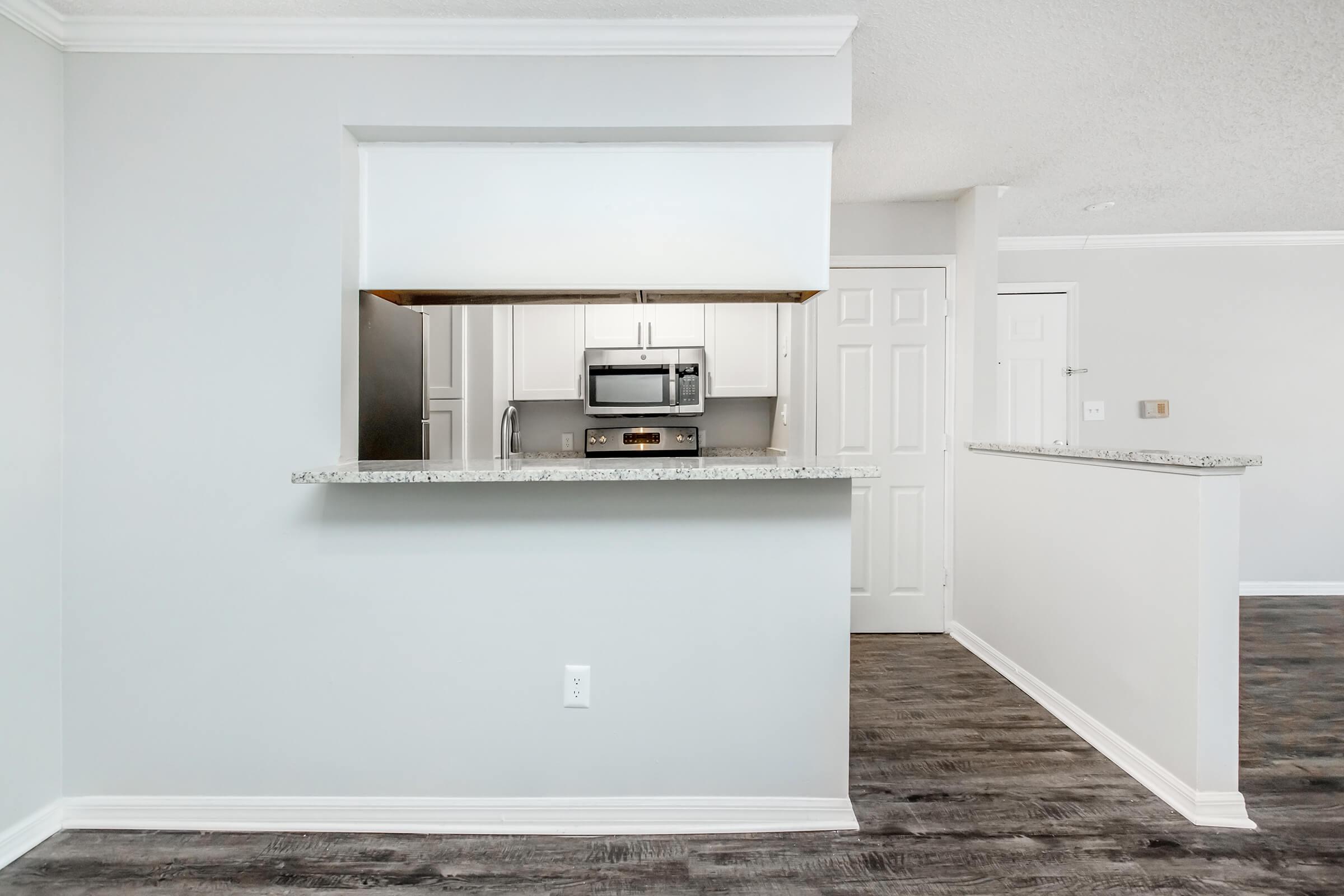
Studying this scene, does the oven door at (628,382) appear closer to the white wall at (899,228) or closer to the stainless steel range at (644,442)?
the stainless steel range at (644,442)

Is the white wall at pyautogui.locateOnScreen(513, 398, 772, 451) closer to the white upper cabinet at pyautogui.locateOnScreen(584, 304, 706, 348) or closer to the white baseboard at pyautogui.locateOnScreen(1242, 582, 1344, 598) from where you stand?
the white upper cabinet at pyautogui.locateOnScreen(584, 304, 706, 348)

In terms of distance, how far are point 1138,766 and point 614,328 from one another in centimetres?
299

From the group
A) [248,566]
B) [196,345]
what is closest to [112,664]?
[248,566]

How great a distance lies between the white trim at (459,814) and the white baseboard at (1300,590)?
4030 millimetres

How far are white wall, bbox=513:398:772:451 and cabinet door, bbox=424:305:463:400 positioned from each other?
0.47 metres

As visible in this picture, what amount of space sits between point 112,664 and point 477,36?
1.97 m

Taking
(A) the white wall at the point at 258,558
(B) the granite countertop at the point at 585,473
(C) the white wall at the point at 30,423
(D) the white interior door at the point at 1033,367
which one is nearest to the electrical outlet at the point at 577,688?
(A) the white wall at the point at 258,558

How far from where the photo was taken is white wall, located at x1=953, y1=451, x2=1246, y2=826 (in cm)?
204

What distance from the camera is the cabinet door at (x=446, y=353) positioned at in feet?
12.9

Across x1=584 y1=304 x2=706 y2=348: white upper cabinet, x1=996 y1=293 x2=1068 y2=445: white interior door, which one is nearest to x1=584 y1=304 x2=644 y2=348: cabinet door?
x1=584 y1=304 x2=706 y2=348: white upper cabinet

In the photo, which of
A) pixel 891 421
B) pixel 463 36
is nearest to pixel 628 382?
pixel 891 421

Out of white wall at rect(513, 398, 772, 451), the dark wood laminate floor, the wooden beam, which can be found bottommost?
the dark wood laminate floor

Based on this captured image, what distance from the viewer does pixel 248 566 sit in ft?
6.57

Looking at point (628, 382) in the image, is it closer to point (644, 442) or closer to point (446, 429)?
point (644, 442)
